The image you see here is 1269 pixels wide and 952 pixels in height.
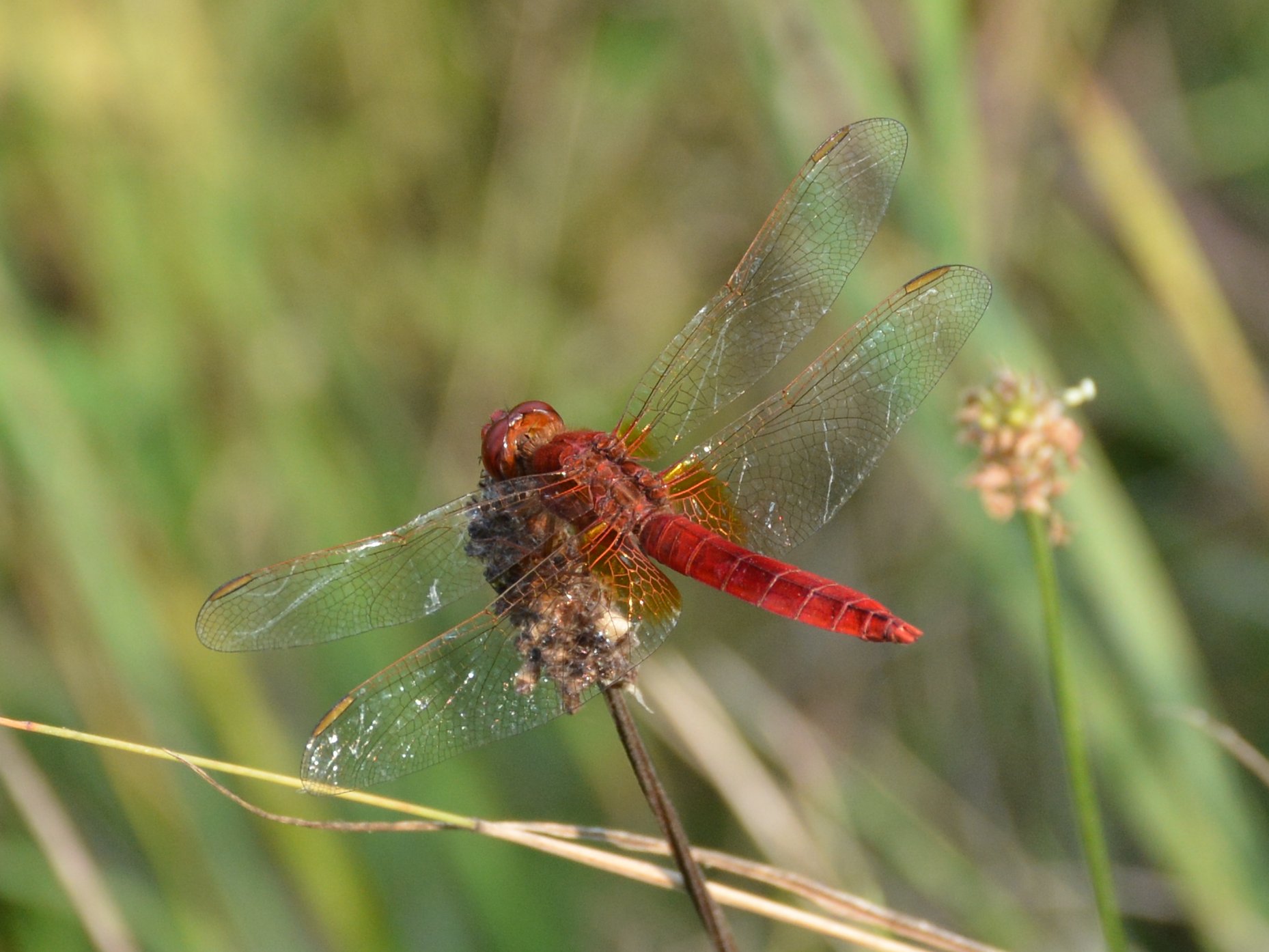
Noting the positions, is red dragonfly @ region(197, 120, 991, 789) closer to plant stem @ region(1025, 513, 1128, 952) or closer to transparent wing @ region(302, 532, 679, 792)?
transparent wing @ region(302, 532, 679, 792)

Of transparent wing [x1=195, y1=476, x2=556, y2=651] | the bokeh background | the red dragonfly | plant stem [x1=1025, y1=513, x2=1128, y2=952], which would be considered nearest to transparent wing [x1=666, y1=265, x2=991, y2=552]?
the red dragonfly

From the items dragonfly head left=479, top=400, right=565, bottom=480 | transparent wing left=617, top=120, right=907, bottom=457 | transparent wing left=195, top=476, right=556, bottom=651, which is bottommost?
transparent wing left=195, top=476, right=556, bottom=651

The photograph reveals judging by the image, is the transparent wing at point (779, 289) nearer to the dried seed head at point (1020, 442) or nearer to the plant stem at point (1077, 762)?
the dried seed head at point (1020, 442)

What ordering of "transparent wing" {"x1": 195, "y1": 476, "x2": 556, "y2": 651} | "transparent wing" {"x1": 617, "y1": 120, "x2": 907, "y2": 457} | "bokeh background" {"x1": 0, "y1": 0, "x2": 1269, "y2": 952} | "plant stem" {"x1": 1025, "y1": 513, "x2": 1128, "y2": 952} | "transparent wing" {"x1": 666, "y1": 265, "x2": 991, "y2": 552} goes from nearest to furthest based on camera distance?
"plant stem" {"x1": 1025, "y1": 513, "x2": 1128, "y2": 952} < "transparent wing" {"x1": 195, "y1": 476, "x2": 556, "y2": 651} < "transparent wing" {"x1": 666, "y1": 265, "x2": 991, "y2": 552} < "transparent wing" {"x1": 617, "y1": 120, "x2": 907, "y2": 457} < "bokeh background" {"x1": 0, "y1": 0, "x2": 1269, "y2": 952}

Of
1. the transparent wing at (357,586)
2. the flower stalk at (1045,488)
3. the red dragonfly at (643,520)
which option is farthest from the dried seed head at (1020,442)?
the transparent wing at (357,586)

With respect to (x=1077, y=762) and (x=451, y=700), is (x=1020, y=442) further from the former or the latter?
(x=451, y=700)

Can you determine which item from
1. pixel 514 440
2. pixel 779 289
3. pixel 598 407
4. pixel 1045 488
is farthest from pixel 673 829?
pixel 598 407

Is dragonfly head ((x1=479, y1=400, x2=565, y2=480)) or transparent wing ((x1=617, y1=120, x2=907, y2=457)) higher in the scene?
transparent wing ((x1=617, y1=120, x2=907, y2=457))

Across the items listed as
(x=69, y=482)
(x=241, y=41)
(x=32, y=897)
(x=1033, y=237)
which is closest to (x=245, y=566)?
(x=69, y=482)

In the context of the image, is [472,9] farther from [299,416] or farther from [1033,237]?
[1033,237]
